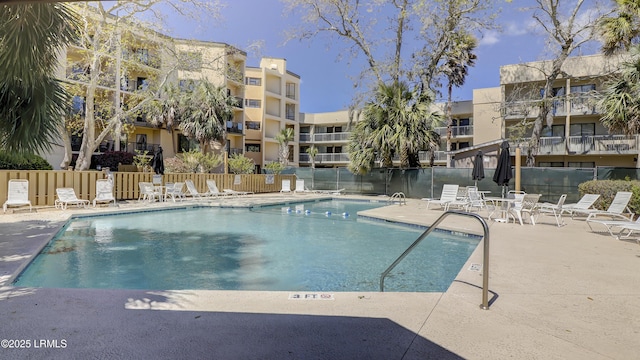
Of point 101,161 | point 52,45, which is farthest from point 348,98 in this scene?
point 52,45

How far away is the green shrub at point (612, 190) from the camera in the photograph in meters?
9.59

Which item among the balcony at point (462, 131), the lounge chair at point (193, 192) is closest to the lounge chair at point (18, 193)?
the lounge chair at point (193, 192)

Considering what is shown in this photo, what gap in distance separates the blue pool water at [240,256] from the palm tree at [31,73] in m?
1.91

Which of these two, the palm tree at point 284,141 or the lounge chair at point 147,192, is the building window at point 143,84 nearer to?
the lounge chair at point 147,192

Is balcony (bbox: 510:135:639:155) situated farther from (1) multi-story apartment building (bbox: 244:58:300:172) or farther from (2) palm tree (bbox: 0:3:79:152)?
(1) multi-story apartment building (bbox: 244:58:300:172)

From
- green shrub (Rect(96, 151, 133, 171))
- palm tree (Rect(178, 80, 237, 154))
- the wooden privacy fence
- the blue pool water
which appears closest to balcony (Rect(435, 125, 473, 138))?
the wooden privacy fence

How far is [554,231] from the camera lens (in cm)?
761

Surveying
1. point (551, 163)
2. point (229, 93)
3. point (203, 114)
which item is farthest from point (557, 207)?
point (229, 93)

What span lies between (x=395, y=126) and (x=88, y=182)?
1387cm

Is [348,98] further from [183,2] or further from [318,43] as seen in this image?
[183,2]

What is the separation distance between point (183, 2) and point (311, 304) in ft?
43.8

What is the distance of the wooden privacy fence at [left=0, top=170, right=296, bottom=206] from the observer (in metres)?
10.7

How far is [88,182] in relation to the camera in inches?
482

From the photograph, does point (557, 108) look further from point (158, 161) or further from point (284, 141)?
point (158, 161)
